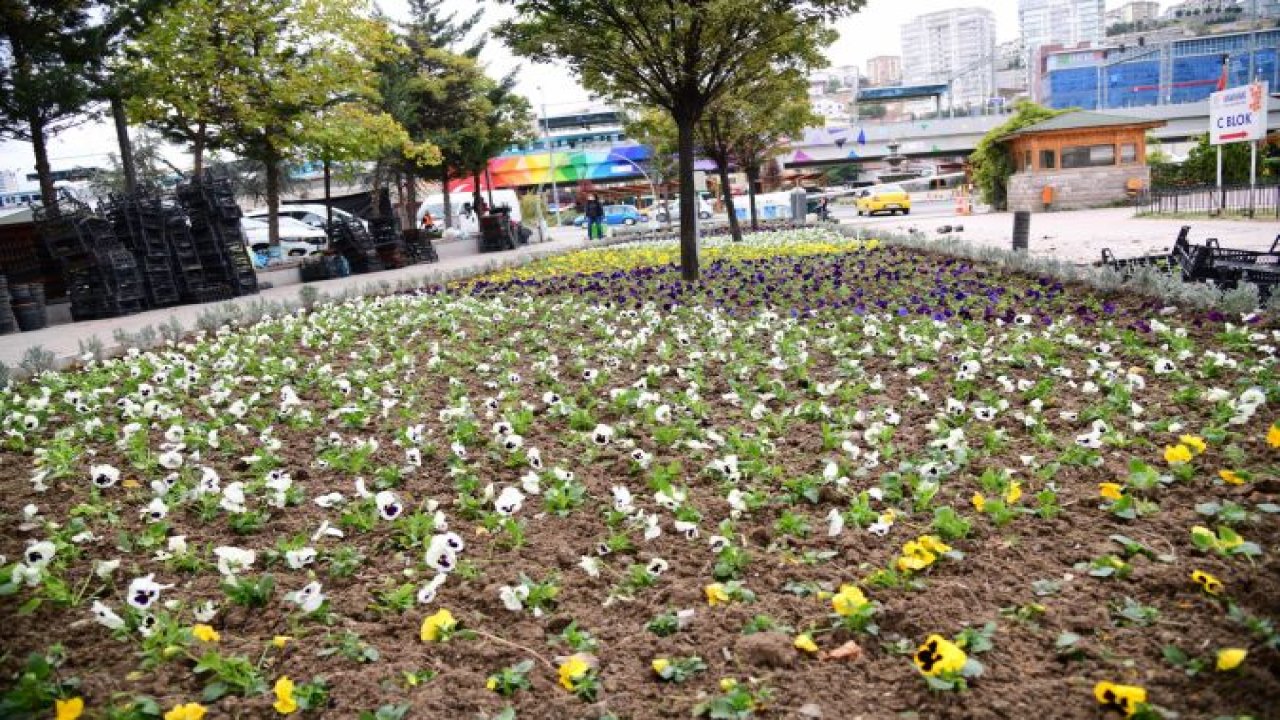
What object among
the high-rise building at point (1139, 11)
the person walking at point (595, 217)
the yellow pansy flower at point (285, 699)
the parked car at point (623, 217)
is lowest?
the yellow pansy flower at point (285, 699)

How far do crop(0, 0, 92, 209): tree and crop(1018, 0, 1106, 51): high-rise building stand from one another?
671 ft

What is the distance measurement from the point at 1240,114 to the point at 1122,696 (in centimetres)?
2662

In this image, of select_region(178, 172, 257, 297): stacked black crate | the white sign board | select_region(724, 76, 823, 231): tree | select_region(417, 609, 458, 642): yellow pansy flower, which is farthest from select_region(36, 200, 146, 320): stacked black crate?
the white sign board

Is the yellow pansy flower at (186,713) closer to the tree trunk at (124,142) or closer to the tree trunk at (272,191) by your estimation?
the tree trunk at (124,142)

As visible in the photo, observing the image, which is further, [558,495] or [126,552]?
[558,495]

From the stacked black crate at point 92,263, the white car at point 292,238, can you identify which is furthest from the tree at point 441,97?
the stacked black crate at point 92,263

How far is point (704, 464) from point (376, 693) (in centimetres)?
198

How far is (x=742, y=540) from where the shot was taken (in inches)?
124

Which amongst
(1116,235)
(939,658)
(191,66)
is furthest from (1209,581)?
(191,66)

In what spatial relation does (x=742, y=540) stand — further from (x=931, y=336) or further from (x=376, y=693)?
(x=931, y=336)

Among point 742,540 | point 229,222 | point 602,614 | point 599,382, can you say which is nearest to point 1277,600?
point 742,540

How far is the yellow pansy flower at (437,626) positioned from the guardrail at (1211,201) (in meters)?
23.1

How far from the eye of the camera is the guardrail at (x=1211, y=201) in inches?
837

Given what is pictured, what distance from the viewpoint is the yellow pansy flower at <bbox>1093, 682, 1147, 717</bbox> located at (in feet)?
6.46
